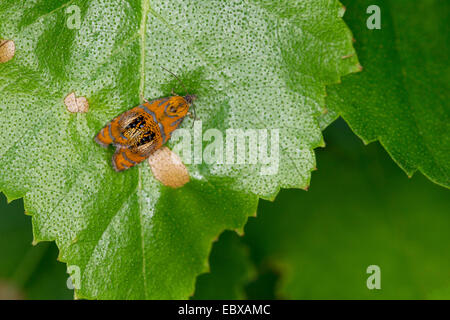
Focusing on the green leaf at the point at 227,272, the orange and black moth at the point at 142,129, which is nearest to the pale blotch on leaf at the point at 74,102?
the orange and black moth at the point at 142,129

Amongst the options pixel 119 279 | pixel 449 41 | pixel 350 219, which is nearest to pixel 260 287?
pixel 350 219

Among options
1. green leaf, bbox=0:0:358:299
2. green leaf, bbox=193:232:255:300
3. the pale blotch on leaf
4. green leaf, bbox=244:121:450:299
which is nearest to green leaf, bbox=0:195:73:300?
green leaf, bbox=193:232:255:300

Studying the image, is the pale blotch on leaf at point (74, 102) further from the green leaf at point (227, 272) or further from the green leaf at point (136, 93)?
the green leaf at point (227, 272)

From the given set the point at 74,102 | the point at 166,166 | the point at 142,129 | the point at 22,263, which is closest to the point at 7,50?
the point at 74,102

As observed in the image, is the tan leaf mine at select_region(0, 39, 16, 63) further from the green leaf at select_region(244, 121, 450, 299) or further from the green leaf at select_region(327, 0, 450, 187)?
the green leaf at select_region(244, 121, 450, 299)

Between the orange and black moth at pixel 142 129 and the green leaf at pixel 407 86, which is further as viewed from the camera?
the green leaf at pixel 407 86

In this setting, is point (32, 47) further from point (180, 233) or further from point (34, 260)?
point (34, 260)
